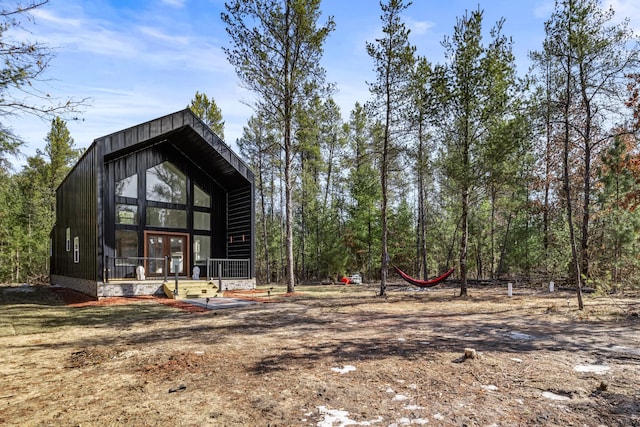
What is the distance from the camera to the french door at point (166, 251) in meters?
14.4

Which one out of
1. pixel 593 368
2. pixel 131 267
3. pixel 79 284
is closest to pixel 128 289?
pixel 131 267

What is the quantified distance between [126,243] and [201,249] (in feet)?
9.88

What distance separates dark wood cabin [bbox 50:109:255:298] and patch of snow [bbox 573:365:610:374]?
11.5 metres

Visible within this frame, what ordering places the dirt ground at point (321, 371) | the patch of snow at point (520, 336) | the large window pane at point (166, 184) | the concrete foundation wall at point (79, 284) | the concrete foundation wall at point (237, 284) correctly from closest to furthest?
the dirt ground at point (321, 371) < the patch of snow at point (520, 336) < the concrete foundation wall at point (79, 284) < the concrete foundation wall at point (237, 284) < the large window pane at point (166, 184)

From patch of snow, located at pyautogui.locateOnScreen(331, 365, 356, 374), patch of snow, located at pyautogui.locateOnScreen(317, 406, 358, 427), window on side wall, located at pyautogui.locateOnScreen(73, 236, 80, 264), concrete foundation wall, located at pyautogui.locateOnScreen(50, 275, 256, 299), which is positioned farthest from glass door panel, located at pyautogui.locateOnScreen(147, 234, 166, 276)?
patch of snow, located at pyautogui.locateOnScreen(317, 406, 358, 427)

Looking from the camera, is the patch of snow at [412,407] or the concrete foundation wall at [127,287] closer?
the patch of snow at [412,407]

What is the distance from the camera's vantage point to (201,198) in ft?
52.6

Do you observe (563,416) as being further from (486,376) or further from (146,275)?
(146,275)

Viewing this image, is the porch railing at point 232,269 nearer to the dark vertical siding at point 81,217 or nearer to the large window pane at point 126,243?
the large window pane at point 126,243

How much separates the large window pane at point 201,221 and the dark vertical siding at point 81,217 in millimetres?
3926

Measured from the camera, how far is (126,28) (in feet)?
23.4

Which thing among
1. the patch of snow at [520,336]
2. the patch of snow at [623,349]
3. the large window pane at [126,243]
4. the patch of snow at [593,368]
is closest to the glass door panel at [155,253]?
the large window pane at [126,243]

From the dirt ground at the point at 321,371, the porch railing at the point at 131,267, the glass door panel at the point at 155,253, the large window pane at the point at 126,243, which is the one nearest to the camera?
the dirt ground at the point at 321,371

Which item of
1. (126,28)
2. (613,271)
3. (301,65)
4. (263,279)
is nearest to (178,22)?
(126,28)
